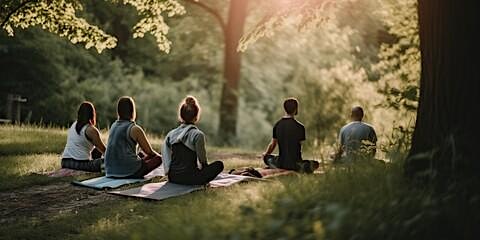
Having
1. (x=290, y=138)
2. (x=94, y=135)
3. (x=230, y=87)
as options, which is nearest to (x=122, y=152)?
(x=94, y=135)

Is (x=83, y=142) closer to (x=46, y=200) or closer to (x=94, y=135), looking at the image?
(x=94, y=135)

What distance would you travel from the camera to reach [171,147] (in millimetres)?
9508

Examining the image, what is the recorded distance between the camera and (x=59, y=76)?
26172mm

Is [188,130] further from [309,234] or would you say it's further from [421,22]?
[309,234]

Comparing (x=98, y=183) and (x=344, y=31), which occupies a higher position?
(x=344, y=31)

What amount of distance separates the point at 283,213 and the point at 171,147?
4231mm

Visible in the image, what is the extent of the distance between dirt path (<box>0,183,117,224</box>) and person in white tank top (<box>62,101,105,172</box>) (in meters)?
1.01

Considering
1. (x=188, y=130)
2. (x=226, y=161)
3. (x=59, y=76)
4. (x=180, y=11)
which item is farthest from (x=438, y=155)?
(x=59, y=76)

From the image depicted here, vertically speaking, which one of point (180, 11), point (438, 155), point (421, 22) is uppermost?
point (180, 11)

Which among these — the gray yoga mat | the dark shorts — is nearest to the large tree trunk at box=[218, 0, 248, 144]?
the dark shorts

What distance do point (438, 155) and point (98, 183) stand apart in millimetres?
5074

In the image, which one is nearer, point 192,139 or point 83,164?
point 192,139

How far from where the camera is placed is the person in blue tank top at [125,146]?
10.1m

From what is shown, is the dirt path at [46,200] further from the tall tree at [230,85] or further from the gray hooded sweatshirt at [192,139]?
the tall tree at [230,85]
